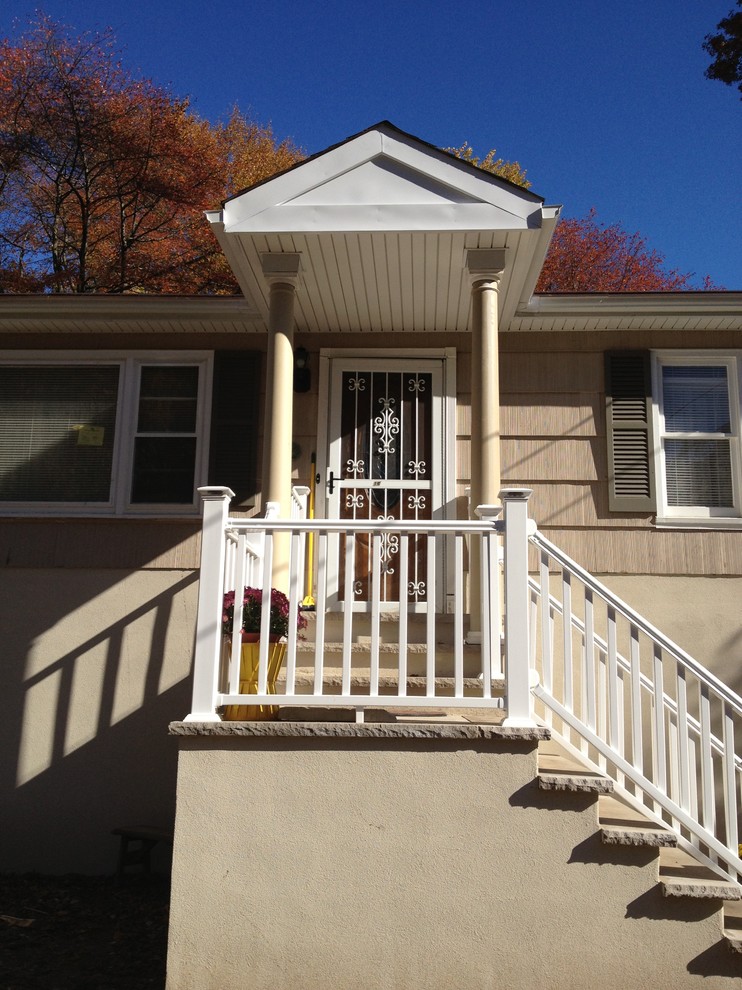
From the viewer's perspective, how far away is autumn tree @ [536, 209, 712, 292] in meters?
14.8

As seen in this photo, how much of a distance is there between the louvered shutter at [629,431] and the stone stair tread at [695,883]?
2.68m

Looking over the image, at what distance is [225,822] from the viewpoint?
3.71 meters

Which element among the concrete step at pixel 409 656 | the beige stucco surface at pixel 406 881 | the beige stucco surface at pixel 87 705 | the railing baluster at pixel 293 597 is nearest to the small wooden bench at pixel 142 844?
the beige stucco surface at pixel 87 705

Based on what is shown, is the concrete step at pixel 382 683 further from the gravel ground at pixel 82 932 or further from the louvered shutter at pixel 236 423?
the louvered shutter at pixel 236 423

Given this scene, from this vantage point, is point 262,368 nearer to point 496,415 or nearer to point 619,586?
point 496,415

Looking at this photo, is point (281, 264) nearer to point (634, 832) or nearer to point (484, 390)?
point (484, 390)

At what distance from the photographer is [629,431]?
6.16 metres

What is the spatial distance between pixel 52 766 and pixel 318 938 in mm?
3021

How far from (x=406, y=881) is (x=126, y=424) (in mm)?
4117

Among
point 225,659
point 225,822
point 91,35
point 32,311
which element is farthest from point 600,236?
point 225,822

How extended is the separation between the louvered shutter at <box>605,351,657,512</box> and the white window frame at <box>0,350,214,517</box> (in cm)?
302

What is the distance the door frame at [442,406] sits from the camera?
6.19 metres

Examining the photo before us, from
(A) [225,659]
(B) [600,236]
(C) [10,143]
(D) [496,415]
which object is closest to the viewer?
(A) [225,659]

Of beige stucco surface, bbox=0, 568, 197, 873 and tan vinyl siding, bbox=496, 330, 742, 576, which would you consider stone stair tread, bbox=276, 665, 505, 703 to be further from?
tan vinyl siding, bbox=496, 330, 742, 576
